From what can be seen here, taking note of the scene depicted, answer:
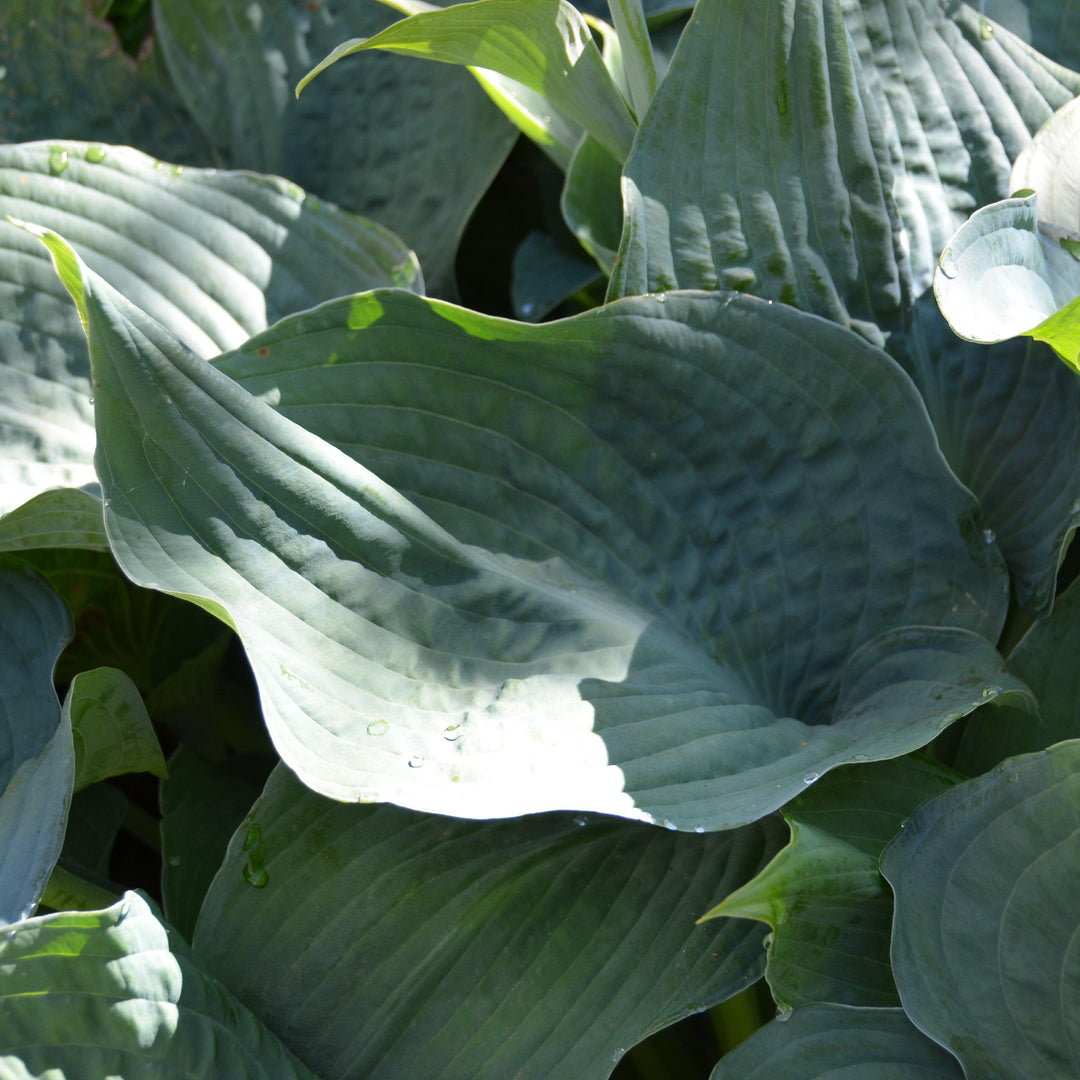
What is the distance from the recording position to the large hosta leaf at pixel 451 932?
44cm

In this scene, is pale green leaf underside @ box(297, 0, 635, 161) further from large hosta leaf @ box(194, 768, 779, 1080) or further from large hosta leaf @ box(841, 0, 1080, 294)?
large hosta leaf @ box(194, 768, 779, 1080)

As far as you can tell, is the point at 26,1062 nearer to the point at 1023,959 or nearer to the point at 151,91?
the point at 1023,959

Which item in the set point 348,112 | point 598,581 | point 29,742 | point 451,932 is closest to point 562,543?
point 598,581

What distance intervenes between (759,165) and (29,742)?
470mm

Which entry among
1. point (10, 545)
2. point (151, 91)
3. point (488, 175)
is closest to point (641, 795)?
point (10, 545)

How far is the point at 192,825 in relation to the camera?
571 millimetres

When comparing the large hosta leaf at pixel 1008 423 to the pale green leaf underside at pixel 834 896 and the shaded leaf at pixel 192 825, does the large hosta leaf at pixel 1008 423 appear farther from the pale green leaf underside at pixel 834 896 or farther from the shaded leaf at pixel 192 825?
the shaded leaf at pixel 192 825

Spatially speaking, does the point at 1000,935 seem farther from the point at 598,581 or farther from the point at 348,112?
the point at 348,112

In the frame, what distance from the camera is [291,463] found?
0.42 m

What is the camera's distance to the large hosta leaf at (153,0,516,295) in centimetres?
76

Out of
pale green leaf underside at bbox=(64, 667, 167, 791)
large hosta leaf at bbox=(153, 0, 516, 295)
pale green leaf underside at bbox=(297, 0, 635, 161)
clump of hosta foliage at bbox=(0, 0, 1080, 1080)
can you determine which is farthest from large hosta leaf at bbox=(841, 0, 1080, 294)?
pale green leaf underside at bbox=(64, 667, 167, 791)

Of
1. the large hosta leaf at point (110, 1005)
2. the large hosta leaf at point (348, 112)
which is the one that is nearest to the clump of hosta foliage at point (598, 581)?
the large hosta leaf at point (110, 1005)

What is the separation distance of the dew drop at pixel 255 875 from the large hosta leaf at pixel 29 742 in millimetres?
79

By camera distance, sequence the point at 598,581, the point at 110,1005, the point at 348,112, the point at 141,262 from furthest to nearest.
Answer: the point at 348,112
the point at 141,262
the point at 598,581
the point at 110,1005
